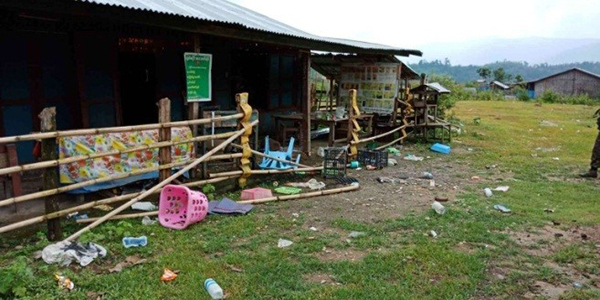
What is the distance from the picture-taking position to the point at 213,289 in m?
3.52

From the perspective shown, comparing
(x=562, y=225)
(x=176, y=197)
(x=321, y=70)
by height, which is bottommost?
(x=562, y=225)

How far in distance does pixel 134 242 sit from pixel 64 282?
2.97 ft

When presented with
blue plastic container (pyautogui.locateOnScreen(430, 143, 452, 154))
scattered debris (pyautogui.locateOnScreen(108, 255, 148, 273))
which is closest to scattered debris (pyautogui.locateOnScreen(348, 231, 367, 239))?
scattered debris (pyautogui.locateOnScreen(108, 255, 148, 273))

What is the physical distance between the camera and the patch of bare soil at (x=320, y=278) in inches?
151

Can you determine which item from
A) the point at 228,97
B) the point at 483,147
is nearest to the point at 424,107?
the point at 483,147

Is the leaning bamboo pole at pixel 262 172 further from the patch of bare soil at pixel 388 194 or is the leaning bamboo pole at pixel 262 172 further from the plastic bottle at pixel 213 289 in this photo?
the plastic bottle at pixel 213 289

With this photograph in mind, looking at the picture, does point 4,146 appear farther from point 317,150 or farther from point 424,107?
point 424,107

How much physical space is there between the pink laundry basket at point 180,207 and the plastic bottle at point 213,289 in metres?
1.41

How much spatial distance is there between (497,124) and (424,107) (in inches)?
265

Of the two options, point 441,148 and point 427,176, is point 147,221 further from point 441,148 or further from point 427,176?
point 441,148

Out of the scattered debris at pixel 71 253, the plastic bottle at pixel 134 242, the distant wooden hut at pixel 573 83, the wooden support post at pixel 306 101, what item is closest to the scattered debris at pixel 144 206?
the plastic bottle at pixel 134 242

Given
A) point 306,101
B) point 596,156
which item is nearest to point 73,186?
point 306,101

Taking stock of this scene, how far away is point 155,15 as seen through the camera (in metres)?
5.45

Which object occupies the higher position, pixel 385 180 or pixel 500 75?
pixel 500 75
